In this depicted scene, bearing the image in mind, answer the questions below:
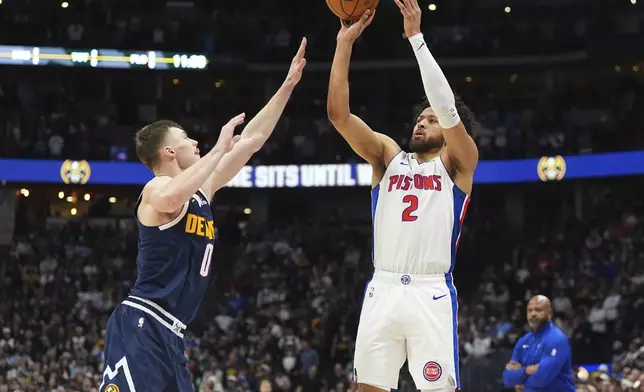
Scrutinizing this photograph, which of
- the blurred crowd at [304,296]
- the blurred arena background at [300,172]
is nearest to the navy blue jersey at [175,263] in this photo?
the blurred crowd at [304,296]

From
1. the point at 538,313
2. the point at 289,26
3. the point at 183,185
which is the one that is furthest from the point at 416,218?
the point at 289,26

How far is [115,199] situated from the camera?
2694cm

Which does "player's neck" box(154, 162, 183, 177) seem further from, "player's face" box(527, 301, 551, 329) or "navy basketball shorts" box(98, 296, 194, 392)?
"player's face" box(527, 301, 551, 329)

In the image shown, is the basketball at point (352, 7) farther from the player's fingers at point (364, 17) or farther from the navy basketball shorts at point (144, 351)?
the navy basketball shorts at point (144, 351)

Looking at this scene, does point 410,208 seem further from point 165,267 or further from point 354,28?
point 165,267

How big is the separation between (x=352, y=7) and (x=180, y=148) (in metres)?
1.49

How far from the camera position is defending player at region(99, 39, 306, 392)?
15.3 ft

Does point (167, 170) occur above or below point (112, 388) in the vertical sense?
above

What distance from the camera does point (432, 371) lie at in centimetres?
530

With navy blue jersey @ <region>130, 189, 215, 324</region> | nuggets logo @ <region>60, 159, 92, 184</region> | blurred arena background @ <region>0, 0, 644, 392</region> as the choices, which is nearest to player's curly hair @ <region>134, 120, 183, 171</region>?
navy blue jersey @ <region>130, 189, 215, 324</region>

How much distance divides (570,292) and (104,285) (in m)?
10.7

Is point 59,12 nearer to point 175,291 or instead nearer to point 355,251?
point 355,251

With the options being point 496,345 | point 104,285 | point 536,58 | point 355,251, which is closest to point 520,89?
point 536,58

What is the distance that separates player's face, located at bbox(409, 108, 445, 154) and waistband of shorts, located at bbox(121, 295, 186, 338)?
1.87 m
